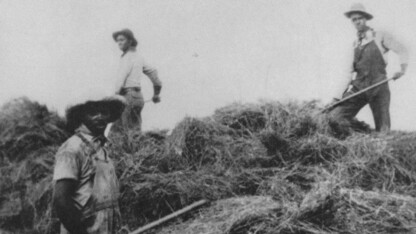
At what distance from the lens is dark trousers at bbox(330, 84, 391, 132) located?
595 cm

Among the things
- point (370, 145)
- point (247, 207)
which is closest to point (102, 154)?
point (247, 207)

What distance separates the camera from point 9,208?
14.1 ft

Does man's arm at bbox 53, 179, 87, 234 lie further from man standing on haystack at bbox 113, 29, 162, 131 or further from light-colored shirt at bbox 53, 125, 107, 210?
man standing on haystack at bbox 113, 29, 162, 131

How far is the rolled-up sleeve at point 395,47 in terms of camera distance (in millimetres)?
5922

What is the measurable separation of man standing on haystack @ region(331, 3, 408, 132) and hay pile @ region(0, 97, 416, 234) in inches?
43.4

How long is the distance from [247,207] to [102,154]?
3.79 ft

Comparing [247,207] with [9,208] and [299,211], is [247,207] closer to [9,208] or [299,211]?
[299,211]

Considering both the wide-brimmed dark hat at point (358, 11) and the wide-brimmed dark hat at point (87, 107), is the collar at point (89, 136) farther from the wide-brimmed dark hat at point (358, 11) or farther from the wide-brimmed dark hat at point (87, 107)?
the wide-brimmed dark hat at point (358, 11)

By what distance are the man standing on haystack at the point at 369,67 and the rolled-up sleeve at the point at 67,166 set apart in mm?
3972

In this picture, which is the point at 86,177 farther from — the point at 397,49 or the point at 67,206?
the point at 397,49

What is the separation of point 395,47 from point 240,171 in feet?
9.90

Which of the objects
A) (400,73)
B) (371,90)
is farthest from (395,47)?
(371,90)

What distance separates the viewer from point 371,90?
6.08 metres

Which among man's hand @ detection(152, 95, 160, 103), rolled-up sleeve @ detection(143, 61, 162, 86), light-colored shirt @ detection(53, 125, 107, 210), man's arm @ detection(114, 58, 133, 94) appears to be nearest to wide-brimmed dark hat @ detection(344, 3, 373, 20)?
rolled-up sleeve @ detection(143, 61, 162, 86)
